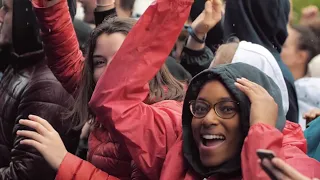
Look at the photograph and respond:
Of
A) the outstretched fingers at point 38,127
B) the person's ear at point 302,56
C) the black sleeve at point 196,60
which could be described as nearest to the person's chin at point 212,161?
the outstretched fingers at point 38,127

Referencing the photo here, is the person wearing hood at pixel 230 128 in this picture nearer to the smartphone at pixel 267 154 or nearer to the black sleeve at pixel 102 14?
the smartphone at pixel 267 154

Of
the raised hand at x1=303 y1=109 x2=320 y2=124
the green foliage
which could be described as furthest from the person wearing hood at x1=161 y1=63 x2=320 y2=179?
the green foliage

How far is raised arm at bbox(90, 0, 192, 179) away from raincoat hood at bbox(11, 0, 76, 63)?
1.31m

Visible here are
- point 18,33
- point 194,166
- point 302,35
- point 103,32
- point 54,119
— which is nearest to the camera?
point 194,166

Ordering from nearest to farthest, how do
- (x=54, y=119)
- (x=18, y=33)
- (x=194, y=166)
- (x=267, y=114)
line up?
(x=267, y=114), (x=194, y=166), (x=54, y=119), (x=18, y=33)

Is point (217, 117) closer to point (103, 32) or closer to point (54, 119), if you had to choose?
point (103, 32)

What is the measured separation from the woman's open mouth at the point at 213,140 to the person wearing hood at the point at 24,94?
996 millimetres

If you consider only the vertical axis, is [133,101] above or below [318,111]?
above

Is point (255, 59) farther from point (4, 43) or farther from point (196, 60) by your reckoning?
point (4, 43)

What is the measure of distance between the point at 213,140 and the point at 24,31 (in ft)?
5.87

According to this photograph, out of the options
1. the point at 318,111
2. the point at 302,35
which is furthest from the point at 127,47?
the point at 302,35

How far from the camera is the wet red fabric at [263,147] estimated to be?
231 cm

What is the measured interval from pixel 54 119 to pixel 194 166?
1.15 meters

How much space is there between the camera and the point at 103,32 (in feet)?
10.8
